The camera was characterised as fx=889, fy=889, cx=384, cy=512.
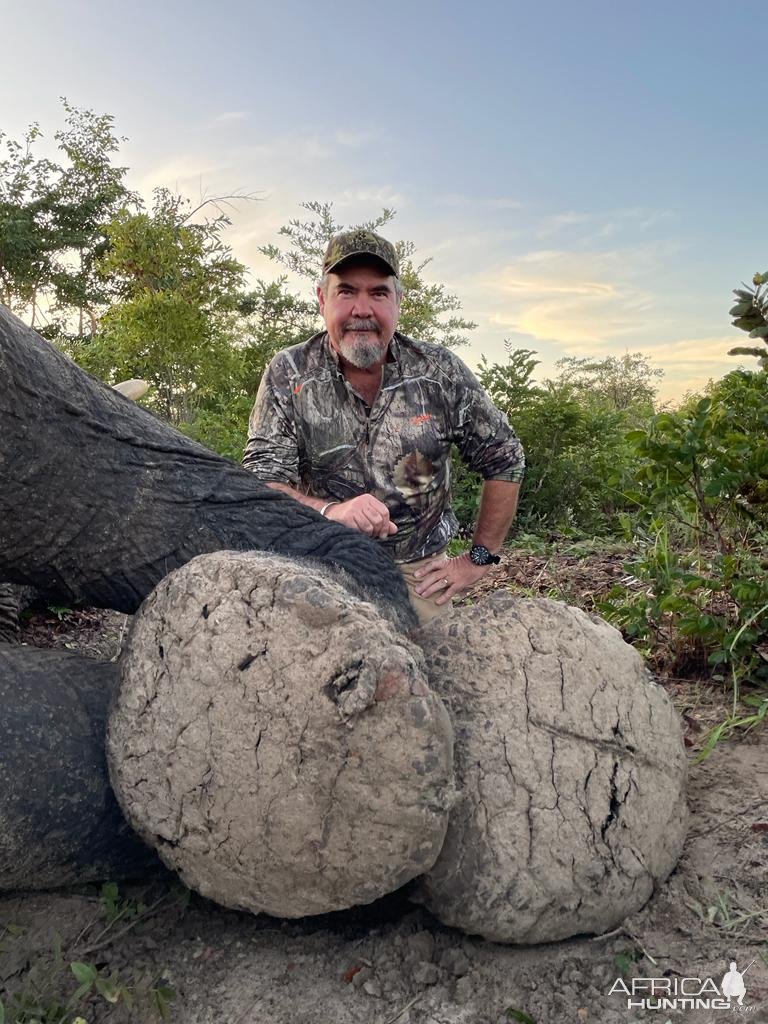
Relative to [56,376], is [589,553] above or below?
below

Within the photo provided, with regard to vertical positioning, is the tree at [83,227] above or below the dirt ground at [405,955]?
above

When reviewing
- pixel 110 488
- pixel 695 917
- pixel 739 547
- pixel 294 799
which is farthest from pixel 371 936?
pixel 739 547

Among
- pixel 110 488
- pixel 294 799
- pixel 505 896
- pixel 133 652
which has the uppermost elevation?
pixel 110 488

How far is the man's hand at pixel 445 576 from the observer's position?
378 cm

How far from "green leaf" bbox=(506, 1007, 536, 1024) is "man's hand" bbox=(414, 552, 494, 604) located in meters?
2.16

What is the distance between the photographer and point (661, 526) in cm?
368

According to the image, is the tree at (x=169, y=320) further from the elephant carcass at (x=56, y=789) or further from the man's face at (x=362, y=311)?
the elephant carcass at (x=56, y=789)

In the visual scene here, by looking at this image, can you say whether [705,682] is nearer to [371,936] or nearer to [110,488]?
[371,936]

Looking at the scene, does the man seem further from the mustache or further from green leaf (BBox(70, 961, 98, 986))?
green leaf (BBox(70, 961, 98, 986))

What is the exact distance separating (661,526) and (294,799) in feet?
8.09

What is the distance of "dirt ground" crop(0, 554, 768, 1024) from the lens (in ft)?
5.66

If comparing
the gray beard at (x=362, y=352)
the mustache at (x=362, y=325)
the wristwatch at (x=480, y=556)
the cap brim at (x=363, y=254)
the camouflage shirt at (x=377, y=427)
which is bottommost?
the wristwatch at (x=480, y=556)

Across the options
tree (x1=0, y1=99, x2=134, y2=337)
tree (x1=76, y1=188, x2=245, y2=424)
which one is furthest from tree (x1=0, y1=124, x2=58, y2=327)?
tree (x1=76, y1=188, x2=245, y2=424)

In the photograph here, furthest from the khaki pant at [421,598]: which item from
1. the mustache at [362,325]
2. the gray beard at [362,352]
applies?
the mustache at [362,325]
